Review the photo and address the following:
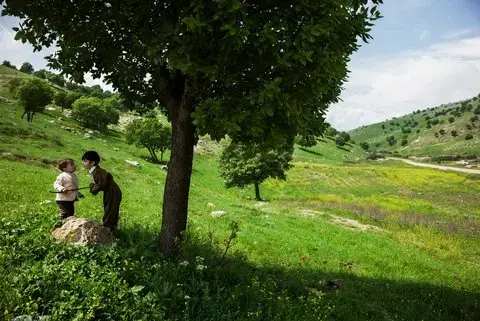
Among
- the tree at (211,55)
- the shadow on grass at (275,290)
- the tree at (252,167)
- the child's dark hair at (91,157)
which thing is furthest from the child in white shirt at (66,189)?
the tree at (252,167)

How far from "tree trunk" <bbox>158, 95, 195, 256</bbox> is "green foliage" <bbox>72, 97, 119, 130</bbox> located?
74.4m

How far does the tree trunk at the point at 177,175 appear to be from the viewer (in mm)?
9930

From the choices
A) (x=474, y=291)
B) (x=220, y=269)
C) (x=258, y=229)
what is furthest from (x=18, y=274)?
(x=474, y=291)

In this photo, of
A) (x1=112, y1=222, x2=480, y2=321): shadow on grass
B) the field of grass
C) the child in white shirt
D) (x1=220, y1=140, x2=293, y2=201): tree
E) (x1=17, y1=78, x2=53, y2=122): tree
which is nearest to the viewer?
the field of grass

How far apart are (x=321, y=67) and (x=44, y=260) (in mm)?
7552

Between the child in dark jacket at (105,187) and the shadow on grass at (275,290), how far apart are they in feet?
2.69

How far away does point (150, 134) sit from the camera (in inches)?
2591

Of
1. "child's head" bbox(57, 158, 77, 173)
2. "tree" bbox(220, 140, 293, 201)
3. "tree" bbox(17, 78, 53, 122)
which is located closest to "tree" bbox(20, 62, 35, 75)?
"tree" bbox(17, 78, 53, 122)

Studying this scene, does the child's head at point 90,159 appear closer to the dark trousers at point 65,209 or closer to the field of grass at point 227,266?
the dark trousers at point 65,209

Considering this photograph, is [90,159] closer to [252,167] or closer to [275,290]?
[275,290]

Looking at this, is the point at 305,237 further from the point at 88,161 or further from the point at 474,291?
the point at 88,161

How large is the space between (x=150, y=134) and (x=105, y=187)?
5692 centimetres

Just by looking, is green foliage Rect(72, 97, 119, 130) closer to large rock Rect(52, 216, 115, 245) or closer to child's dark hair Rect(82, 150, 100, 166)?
child's dark hair Rect(82, 150, 100, 166)

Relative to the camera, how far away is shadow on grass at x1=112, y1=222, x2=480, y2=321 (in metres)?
8.21
